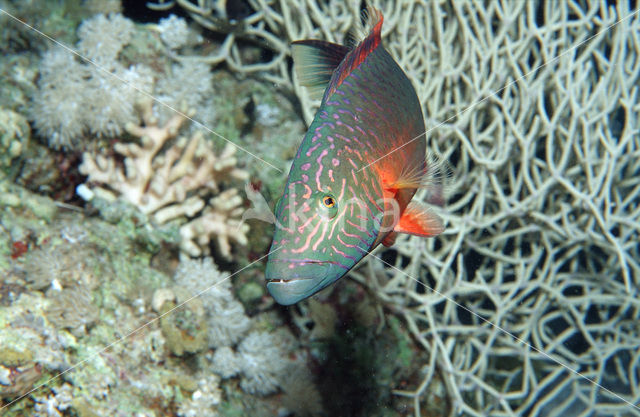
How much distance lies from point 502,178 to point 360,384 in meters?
2.61

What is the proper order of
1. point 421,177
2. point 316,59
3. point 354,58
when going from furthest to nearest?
1. point 316,59
2. point 354,58
3. point 421,177

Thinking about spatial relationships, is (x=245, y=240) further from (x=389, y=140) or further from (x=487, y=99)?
(x=487, y=99)

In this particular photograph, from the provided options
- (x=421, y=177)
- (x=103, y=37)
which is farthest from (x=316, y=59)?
(x=103, y=37)

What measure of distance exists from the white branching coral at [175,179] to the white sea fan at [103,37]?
0.76 metres

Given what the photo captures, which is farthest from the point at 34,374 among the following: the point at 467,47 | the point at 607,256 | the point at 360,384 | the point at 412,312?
the point at 607,256

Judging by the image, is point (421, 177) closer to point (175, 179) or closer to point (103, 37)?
point (175, 179)

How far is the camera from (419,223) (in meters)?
1.99

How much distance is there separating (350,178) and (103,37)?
3.47m

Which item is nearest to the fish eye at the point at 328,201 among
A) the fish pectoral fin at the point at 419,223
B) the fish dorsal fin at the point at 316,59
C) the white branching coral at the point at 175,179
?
the fish pectoral fin at the point at 419,223

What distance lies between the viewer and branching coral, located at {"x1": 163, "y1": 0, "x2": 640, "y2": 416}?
3.61m

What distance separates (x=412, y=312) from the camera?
381cm

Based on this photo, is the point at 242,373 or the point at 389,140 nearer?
the point at 389,140

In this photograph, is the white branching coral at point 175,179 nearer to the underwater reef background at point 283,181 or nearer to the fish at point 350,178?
the underwater reef background at point 283,181

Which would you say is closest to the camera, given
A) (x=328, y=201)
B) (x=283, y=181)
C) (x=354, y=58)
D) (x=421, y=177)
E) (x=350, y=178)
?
(x=328, y=201)
